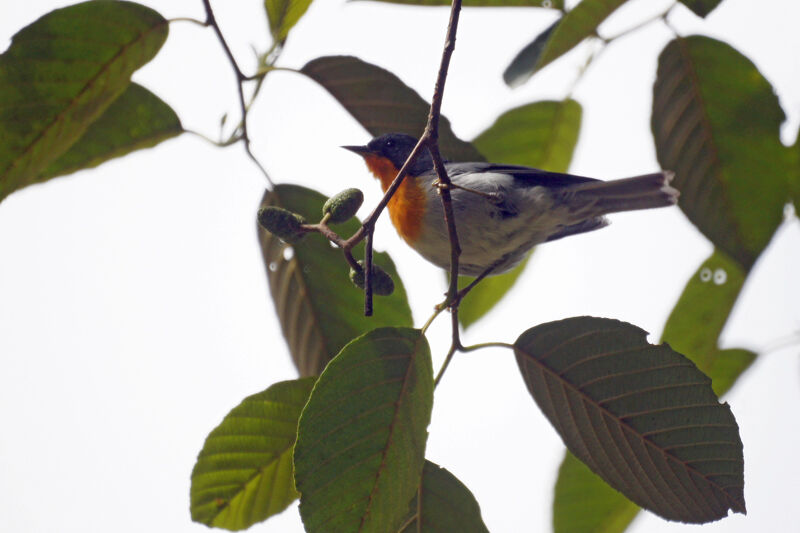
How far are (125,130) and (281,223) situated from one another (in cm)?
A: 80

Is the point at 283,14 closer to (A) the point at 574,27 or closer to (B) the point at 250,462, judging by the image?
(A) the point at 574,27

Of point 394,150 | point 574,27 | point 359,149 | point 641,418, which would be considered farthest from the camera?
point 359,149

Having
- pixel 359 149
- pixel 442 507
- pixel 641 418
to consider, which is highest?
pixel 359 149

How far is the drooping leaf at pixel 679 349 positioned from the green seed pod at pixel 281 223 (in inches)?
45.2

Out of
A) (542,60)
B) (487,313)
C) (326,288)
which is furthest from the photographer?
(487,313)

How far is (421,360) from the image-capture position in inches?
68.3

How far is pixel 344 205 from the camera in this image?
1678 millimetres

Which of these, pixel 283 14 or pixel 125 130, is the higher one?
pixel 283 14

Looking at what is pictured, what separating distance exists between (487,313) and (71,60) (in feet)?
4.70

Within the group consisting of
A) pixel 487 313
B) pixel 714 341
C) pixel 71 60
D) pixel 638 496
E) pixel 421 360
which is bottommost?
pixel 638 496

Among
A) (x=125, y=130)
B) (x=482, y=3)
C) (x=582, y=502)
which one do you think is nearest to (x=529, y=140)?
(x=482, y=3)

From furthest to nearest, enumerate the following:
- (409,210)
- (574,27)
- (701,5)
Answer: (409,210), (574,27), (701,5)

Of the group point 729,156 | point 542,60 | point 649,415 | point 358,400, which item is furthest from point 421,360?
point 729,156

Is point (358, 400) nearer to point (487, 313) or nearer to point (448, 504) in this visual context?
point (448, 504)
